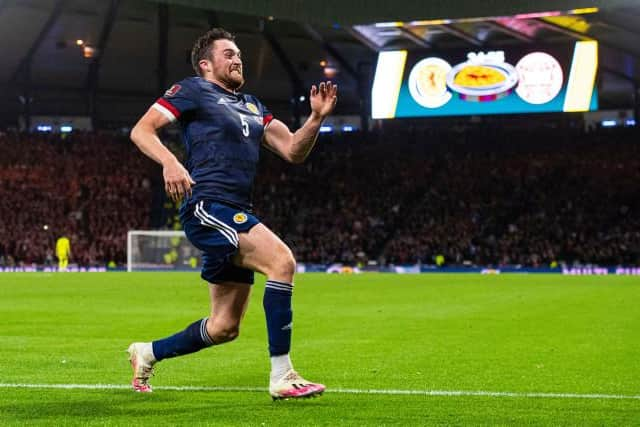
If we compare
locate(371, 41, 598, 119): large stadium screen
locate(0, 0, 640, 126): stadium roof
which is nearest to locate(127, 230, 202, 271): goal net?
locate(0, 0, 640, 126): stadium roof

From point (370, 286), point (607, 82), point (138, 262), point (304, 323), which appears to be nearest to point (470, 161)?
point (607, 82)

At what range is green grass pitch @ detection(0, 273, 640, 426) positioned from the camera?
6.57 metres

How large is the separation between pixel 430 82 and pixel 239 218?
3732cm

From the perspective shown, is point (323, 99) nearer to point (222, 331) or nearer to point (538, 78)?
point (222, 331)

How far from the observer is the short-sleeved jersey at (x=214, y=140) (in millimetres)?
6969

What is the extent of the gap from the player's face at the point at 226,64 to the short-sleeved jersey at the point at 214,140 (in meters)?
0.14

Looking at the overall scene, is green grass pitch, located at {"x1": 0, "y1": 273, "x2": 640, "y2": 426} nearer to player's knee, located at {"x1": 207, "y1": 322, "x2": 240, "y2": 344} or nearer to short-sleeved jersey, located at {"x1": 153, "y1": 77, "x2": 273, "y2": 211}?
player's knee, located at {"x1": 207, "y1": 322, "x2": 240, "y2": 344}

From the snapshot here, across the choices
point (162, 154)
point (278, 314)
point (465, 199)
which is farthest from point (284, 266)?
point (465, 199)

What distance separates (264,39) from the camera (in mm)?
49469

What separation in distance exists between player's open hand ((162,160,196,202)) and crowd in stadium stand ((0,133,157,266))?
41.0 m

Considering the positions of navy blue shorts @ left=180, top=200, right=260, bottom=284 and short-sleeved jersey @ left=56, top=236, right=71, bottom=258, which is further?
short-sleeved jersey @ left=56, top=236, right=71, bottom=258

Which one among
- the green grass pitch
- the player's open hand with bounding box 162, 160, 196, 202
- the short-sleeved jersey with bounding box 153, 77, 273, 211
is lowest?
the green grass pitch

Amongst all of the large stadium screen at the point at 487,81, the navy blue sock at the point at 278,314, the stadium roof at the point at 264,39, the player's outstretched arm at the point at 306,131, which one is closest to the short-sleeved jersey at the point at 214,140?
the player's outstretched arm at the point at 306,131

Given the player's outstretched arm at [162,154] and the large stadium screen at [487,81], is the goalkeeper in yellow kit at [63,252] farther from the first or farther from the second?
the player's outstretched arm at [162,154]
